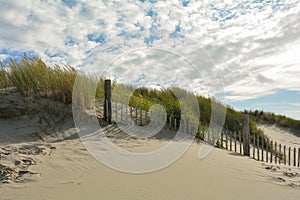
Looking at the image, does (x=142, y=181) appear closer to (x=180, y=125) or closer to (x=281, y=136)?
(x=180, y=125)

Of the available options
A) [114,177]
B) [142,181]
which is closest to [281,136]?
[142,181]

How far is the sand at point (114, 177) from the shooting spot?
13.0 feet

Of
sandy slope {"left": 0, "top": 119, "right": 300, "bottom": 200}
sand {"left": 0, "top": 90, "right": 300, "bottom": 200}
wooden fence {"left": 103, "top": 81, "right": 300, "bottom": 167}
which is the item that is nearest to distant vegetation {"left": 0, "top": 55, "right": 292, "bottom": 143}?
wooden fence {"left": 103, "top": 81, "right": 300, "bottom": 167}

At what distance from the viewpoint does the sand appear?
3951mm

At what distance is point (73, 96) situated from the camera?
8.39 metres

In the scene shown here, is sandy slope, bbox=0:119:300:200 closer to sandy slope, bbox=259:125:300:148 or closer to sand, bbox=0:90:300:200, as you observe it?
sand, bbox=0:90:300:200

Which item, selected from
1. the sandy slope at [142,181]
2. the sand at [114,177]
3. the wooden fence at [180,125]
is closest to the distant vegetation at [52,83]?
the wooden fence at [180,125]

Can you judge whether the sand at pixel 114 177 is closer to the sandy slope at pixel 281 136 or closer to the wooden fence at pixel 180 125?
the wooden fence at pixel 180 125

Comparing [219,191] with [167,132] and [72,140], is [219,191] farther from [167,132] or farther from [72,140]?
[167,132]

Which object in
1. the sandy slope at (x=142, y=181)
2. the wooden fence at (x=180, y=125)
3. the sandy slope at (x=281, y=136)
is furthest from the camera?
the sandy slope at (x=281, y=136)

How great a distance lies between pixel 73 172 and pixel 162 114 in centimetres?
524

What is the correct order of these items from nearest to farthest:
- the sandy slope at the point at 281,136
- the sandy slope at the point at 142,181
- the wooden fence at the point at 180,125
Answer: the sandy slope at the point at 142,181 → the wooden fence at the point at 180,125 → the sandy slope at the point at 281,136

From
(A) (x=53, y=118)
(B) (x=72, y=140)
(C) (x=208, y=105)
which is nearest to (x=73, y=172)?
(B) (x=72, y=140)

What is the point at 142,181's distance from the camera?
448cm
